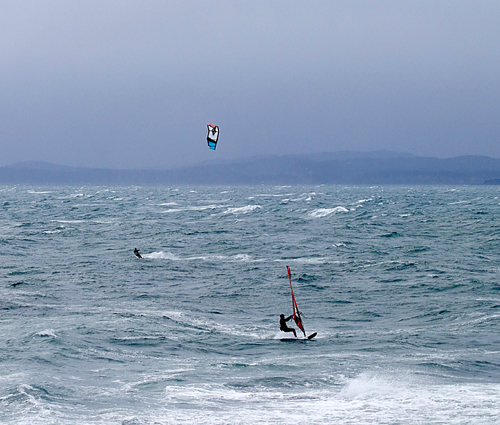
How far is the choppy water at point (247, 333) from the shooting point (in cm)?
1253

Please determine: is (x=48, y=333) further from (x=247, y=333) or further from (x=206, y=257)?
(x=206, y=257)

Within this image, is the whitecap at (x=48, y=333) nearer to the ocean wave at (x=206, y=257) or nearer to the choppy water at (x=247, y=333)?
the choppy water at (x=247, y=333)

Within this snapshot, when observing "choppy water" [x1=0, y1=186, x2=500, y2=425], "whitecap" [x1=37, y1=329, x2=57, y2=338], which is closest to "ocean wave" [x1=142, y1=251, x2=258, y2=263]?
"choppy water" [x1=0, y1=186, x2=500, y2=425]

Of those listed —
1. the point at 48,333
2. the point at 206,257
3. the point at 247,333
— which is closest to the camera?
the point at 48,333

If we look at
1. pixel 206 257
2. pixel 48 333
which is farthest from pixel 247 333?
pixel 206 257

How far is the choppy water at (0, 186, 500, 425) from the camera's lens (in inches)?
493

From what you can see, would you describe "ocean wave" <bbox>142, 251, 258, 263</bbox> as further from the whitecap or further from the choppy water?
the whitecap

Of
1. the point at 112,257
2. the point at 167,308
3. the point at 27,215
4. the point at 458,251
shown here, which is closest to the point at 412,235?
the point at 458,251

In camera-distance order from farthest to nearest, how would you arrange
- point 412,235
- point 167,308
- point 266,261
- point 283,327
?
point 412,235 → point 266,261 → point 167,308 → point 283,327

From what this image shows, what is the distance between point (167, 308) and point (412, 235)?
29.2 meters

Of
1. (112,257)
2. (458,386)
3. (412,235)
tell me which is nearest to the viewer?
(458,386)

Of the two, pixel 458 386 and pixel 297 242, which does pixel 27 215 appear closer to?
pixel 297 242

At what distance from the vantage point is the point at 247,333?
63.9 ft

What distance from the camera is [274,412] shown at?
476 inches
